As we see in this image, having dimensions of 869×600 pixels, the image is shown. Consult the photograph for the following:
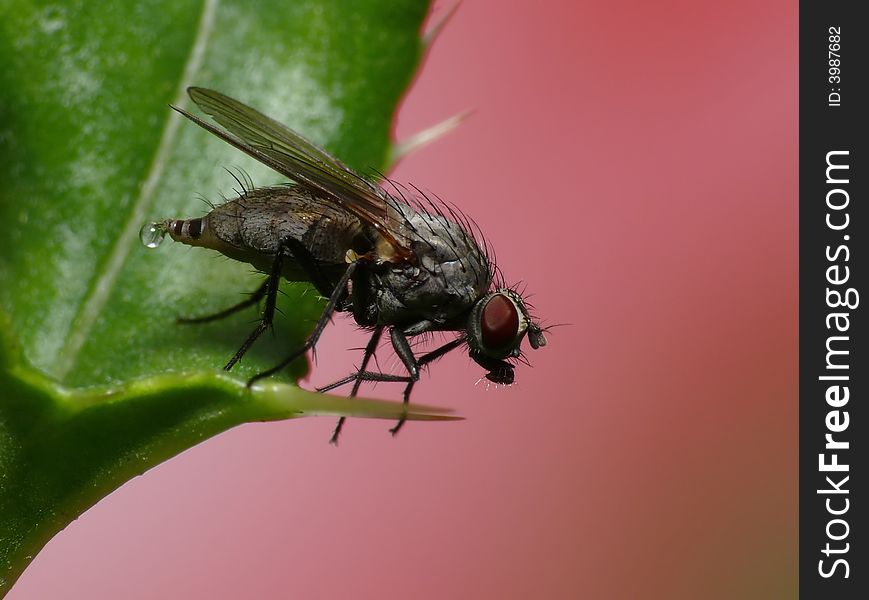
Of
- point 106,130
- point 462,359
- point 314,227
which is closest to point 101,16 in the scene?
point 106,130

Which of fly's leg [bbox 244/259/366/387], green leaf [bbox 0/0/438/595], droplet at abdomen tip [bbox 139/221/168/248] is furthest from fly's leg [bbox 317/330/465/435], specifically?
droplet at abdomen tip [bbox 139/221/168/248]

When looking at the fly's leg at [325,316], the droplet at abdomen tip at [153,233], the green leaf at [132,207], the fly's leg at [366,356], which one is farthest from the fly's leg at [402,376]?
the droplet at abdomen tip at [153,233]

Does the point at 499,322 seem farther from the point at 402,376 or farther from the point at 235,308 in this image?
the point at 235,308

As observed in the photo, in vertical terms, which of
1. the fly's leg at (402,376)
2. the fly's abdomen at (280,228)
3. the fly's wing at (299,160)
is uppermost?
the fly's wing at (299,160)

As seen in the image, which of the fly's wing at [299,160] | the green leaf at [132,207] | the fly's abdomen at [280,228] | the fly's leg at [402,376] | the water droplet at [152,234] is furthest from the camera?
the fly's leg at [402,376]

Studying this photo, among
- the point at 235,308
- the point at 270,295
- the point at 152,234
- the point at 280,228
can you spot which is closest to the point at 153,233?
the point at 152,234

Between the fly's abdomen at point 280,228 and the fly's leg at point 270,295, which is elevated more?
the fly's abdomen at point 280,228

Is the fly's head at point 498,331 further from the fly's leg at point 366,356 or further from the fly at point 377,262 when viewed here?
the fly's leg at point 366,356

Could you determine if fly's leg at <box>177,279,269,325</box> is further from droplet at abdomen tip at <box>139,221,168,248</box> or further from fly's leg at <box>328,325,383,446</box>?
fly's leg at <box>328,325,383,446</box>
